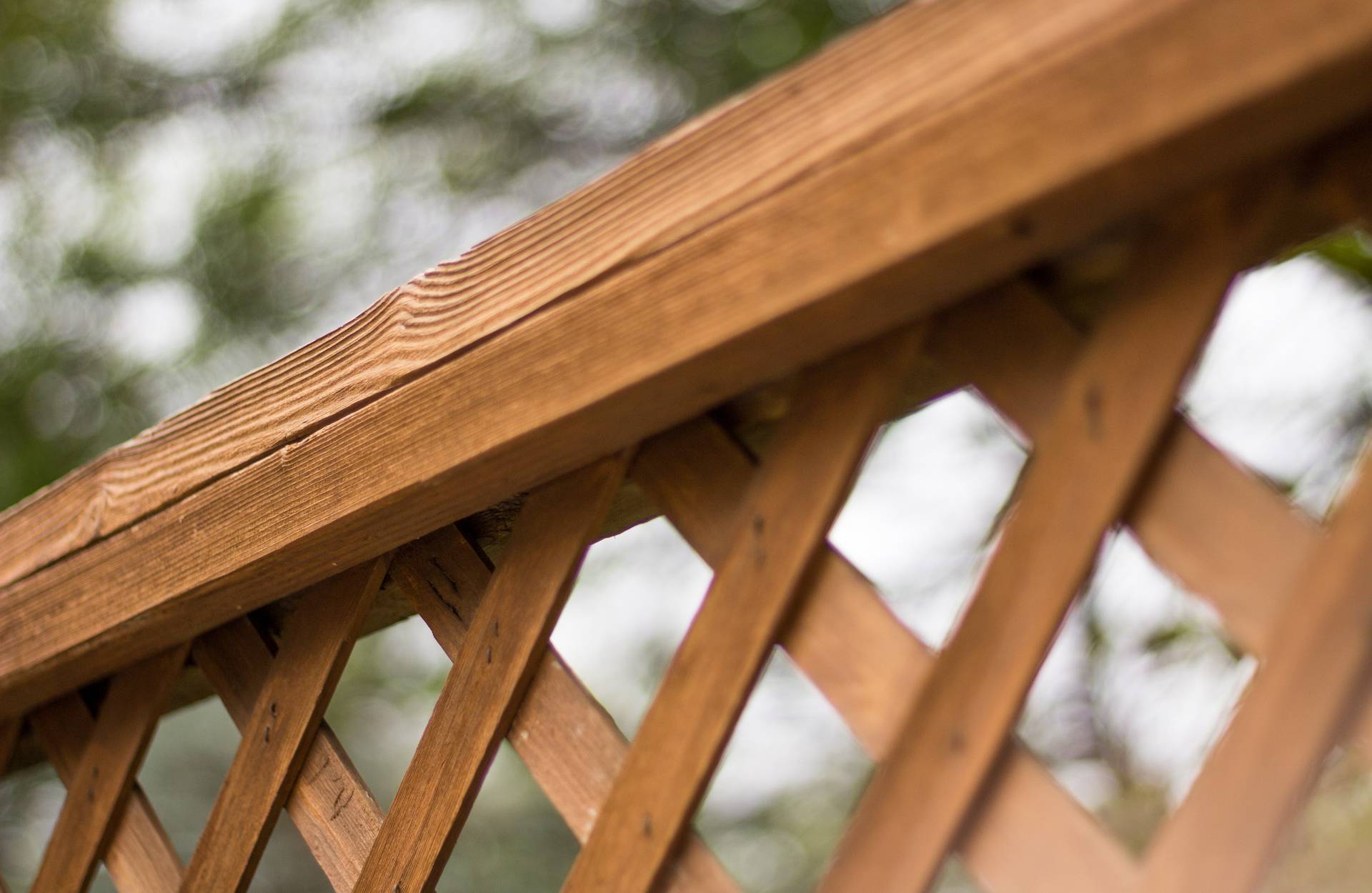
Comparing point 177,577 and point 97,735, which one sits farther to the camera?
point 97,735

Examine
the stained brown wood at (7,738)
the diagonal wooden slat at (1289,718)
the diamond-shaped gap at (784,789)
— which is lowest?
the diagonal wooden slat at (1289,718)

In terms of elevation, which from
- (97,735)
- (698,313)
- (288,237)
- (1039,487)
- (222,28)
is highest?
(222,28)

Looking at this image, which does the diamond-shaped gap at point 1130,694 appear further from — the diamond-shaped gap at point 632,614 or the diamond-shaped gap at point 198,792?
the diamond-shaped gap at point 198,792

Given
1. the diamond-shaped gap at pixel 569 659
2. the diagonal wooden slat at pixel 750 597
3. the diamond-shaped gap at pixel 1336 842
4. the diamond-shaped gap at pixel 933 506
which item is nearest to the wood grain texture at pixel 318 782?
the diagonal wooden slat at pixel 750 597

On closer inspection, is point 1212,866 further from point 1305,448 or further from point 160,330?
point 160,330

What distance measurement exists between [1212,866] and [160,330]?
4.00 metres

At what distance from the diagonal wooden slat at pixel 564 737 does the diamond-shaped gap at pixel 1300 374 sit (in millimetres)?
1961

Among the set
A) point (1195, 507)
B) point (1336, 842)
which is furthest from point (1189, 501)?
point (1336, 842)

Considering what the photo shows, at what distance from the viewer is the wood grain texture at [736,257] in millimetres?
370

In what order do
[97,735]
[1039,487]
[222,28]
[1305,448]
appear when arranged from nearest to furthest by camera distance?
1. [1039,487]
2. [97,735]
3. [1305,448]
4. [222,28]

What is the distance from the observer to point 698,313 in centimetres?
49

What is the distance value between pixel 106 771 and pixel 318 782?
0.28 meters

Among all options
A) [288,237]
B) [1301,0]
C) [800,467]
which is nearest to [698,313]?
[800,467]

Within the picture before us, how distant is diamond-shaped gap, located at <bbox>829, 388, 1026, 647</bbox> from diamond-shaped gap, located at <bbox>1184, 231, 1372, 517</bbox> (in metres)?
0.58
